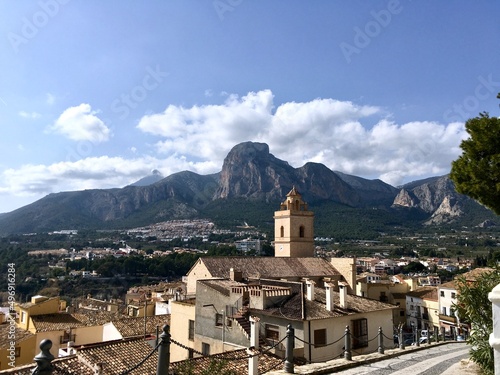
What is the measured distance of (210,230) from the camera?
145625 millimetres

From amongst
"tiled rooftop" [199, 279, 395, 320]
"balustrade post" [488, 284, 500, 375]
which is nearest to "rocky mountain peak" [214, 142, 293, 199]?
"tiled rooftop" [199, 279, 395, 320]

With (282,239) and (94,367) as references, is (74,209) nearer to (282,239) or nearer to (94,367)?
(282,239)

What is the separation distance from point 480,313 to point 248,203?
476 ft

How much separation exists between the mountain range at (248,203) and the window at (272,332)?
122599 millimetres

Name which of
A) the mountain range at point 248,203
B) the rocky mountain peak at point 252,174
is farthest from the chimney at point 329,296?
the rocky mountain peak at point 252,174

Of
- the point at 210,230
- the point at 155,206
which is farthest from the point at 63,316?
the point at 155,206

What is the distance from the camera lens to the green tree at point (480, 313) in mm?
7118

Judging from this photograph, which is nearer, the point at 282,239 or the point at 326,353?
the point at 326,353

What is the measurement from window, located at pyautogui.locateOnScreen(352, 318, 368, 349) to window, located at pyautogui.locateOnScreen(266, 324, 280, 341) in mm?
3474

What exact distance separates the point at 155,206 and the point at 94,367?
152 meters

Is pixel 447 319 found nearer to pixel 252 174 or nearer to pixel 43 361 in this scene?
pixel 43 361

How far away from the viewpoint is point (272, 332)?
14.6 meters

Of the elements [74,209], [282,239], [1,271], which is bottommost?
[1,271]

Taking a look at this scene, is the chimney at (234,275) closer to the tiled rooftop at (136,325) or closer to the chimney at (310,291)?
the tiled rooftop at (136,325)
